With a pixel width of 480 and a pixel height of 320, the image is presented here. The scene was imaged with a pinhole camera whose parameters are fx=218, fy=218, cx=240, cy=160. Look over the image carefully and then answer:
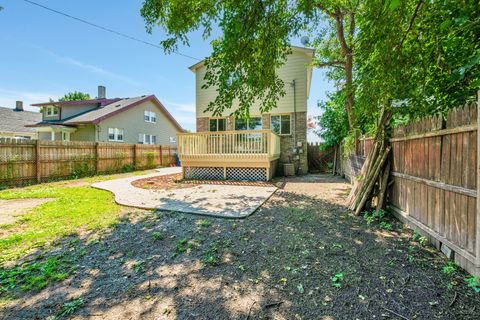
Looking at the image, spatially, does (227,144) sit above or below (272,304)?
above

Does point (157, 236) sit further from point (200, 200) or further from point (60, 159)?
point (60, 159)

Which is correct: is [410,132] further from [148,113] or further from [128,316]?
[148,113]

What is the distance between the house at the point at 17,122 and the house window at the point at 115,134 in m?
8.56

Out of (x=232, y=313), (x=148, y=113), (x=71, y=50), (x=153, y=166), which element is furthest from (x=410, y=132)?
(x=148, y=113)

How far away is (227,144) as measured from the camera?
31.0 feet

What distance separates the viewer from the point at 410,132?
3787 mm

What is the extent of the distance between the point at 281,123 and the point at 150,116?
48.8 feet

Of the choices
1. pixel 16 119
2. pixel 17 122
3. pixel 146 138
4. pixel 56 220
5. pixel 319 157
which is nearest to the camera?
pixel 56 220

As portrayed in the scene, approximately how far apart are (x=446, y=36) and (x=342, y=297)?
3657mm

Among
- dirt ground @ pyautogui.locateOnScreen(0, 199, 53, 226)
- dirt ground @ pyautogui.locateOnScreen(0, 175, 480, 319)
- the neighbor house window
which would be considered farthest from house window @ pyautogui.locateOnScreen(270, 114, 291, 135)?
the neighbor house window

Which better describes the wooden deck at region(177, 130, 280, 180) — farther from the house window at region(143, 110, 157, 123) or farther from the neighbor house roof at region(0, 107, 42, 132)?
the neighbor house roof at region(0, 107, 42, 132)

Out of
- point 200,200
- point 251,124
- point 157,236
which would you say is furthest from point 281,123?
point 157,236

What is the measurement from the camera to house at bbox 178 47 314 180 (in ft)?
30.5

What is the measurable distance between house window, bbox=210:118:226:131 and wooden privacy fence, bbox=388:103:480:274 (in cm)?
934
